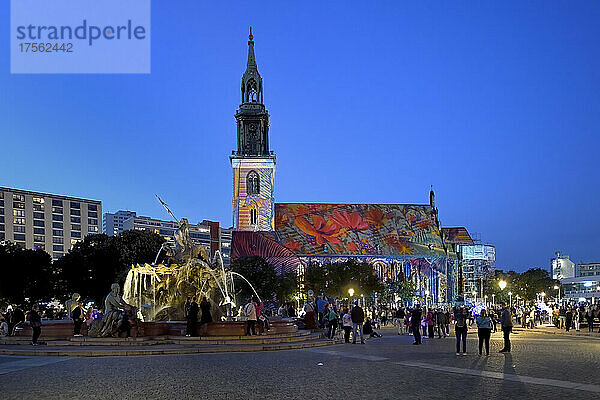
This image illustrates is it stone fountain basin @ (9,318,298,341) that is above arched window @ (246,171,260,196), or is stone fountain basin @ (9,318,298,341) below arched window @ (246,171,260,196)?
below

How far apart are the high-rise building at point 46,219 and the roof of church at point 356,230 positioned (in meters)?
76.3

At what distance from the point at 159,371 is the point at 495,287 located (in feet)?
403

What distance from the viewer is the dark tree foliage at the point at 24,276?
6800cm

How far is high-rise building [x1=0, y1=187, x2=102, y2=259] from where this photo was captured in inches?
6614

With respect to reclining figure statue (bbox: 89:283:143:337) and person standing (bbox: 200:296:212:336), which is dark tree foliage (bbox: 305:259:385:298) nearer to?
person standing (bbox: 200:296:212:336)

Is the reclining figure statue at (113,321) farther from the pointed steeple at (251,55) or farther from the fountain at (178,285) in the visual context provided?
the pointed steeple at (251,55)

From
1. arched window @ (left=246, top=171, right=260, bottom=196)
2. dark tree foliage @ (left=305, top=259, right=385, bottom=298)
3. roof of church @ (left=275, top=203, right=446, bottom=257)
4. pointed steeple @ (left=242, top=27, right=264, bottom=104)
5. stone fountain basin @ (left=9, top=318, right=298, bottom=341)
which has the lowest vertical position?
dark tree foliage @ (left=305, top=259, right=385, bottom=298)

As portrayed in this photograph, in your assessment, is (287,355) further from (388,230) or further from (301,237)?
(388,230)

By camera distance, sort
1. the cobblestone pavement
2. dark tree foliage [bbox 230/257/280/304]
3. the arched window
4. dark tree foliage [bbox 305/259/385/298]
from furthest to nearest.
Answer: the arched window → dark tree foliage [bbox 305/259/385/298] → dark tree foliage [bbox 230/257/280/304] → the cobblestone pavement

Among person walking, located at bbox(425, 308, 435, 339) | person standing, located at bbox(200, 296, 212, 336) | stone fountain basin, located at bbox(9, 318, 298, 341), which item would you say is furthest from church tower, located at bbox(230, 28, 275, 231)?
person standing, located at bbox(200, 296, 212, 336)

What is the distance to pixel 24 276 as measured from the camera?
69.0 meters

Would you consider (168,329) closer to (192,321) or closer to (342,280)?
(192,321)

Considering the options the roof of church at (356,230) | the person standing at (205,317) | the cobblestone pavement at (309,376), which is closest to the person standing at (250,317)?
the person standing at (205,317)

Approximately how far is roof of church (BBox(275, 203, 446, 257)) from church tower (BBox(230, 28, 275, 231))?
524 cm
